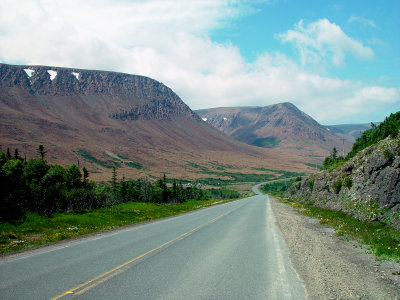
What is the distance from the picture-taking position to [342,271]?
27.9 feet

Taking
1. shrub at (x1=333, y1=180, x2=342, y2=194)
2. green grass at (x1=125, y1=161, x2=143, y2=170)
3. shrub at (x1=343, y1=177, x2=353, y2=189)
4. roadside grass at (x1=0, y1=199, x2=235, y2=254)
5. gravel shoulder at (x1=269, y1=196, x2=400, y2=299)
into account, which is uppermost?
green grass at (x1=125, y1=161, x2=143, y2=170)

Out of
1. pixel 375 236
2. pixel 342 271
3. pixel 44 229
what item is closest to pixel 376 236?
pixel 375 236

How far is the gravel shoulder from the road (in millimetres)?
392

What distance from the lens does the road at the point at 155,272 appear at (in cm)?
661

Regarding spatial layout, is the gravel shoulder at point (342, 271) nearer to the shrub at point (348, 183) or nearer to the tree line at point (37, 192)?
the shrub at point (348, 183)

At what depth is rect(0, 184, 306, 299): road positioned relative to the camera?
21.7 ft

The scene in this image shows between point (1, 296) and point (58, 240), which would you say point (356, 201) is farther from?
point (1, 296)

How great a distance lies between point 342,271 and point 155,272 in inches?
194

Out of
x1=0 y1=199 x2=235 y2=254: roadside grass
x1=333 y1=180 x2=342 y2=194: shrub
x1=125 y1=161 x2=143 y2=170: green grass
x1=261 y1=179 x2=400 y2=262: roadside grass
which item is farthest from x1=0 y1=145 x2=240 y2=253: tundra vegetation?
x1=125 y1=161 x2=143 y2=170: green grass

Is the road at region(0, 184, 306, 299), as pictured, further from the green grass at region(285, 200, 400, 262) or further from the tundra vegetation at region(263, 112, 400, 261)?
the tundra vegetation at region(263, 112, 400, 261)

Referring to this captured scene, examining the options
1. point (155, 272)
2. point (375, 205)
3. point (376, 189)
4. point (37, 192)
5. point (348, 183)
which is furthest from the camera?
point (37, 192)

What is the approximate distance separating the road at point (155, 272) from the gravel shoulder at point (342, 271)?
0.39 meters

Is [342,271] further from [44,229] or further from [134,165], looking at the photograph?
[134,165]

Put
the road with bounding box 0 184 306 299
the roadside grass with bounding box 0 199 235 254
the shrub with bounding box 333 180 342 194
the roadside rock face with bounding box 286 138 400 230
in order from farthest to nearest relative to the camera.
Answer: the shrub with bounding box 333 180 342 194, the roadside rock face with bounding box 286 138 400 230, the roadside grass with bounding box 0 199 235 254, the road with bounding box 0 184 306 299
